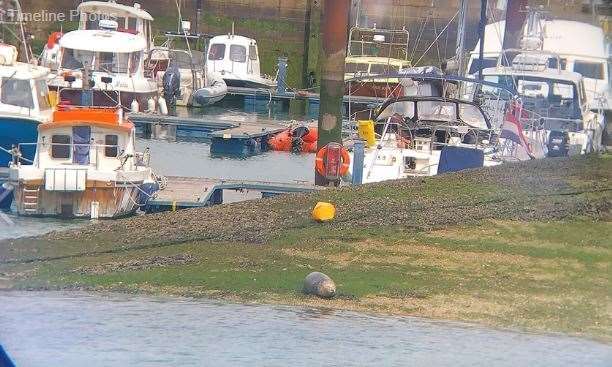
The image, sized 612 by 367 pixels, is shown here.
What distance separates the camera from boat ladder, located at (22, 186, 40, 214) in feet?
69.3

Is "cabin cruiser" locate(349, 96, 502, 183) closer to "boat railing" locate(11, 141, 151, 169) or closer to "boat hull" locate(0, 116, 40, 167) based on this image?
"boat railing" locate(11, 141, 151, 169)

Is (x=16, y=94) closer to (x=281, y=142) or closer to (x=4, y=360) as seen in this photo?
(x=281, y=142)

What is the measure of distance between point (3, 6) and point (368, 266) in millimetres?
22163

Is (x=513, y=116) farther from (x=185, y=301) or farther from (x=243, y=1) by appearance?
(x=243, y=1)

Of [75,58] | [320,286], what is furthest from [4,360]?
[75,58]

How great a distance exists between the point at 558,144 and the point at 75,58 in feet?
56.0

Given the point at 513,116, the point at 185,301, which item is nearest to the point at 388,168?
the point at 513,116

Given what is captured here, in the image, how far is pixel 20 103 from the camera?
24250 mm

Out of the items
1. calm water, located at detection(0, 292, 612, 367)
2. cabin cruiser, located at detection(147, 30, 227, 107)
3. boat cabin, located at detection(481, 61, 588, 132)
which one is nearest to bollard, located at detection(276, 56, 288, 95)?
cabin cruiser, located at detection(147, 30, 227, 107)

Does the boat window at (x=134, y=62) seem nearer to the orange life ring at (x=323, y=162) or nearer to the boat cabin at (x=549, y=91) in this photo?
the boat cabin at (x=549, y=91)

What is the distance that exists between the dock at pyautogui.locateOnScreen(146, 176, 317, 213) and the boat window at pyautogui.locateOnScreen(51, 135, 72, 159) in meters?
1.74

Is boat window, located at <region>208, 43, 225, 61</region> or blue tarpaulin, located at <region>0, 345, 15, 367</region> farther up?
boat window, located at <region>208, 43, 225, 61</region>

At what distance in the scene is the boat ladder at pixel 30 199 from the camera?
21109 mm

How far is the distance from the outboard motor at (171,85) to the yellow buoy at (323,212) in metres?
26.2
